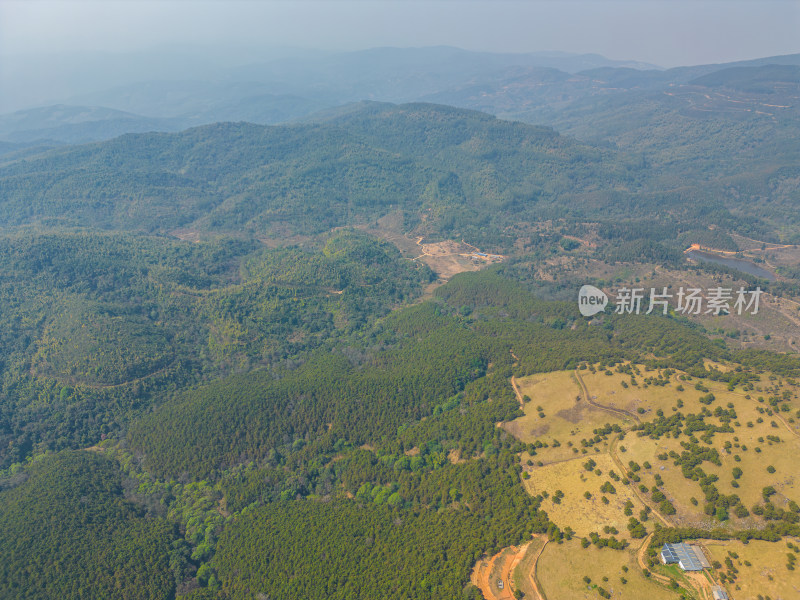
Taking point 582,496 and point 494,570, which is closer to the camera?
point 494,570

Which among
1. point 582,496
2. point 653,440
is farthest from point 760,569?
point 653,440

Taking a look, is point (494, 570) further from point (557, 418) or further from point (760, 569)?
point (557, 418)

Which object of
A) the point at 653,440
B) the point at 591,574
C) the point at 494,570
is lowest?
the point at 494,570

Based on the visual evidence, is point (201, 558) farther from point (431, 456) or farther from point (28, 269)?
point (28, 269)

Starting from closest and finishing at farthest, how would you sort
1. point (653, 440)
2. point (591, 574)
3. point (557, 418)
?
point (591, 574), point (653, 440), point (557, 418)

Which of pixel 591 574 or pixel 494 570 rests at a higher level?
pixel 591 574

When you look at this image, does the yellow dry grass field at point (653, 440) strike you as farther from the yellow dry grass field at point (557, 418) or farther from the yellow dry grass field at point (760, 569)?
the yellow dry grass field at point (760, 569)

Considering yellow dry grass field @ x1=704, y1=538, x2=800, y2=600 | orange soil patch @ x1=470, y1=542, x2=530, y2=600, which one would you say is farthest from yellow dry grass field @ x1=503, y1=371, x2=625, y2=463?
yellow dry grass field @ x1=704, y1=538, x2=800, y2=600

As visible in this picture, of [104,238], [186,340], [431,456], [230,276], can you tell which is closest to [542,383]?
[431,456]
